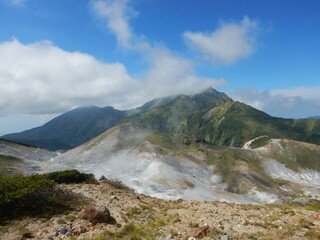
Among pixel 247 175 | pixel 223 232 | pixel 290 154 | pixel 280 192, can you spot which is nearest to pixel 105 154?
pixel 247 175

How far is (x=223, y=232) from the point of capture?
15.6 meters

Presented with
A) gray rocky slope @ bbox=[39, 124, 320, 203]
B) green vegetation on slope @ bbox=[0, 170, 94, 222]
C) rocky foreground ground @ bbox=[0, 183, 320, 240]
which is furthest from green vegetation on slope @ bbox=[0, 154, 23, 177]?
rocky foreground ground @ bbox=[0, 183, 320, 240]

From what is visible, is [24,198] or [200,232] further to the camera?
[24,198]

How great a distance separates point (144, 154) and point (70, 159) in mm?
45250

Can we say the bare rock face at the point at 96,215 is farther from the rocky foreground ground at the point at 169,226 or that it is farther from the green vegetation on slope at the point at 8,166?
the green vegetation on slope at the point at 8,166

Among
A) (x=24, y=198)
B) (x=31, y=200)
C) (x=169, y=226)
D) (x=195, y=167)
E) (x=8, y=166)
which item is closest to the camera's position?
(x=169, y=226)

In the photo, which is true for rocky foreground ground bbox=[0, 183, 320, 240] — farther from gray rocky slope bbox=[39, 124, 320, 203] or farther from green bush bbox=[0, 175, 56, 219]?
gray rocky slope bbox=[39, 124, 320, 203]

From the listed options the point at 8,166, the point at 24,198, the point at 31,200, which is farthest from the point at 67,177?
the point at 8,166

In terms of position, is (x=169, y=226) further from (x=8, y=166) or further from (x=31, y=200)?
(x=8, y=166)

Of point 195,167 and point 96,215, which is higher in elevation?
point 96,215

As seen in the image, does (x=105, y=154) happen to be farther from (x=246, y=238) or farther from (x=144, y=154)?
(x=246, y=238)

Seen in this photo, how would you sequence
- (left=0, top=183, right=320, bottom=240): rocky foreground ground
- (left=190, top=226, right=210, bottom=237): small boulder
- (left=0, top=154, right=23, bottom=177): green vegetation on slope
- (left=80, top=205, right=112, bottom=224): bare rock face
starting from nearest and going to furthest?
(left=190, top=226, right=210, bottom=237): small boulder
(left=0, top=183, right=320, bottom=240): rocky foreground ground
(left=80, top=205, right=112, bottom=224): bare rock face
(left=0, top=154, right=23, bottom=177): green vegetation on slope

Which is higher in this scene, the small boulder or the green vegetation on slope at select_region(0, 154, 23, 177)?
the small boulder

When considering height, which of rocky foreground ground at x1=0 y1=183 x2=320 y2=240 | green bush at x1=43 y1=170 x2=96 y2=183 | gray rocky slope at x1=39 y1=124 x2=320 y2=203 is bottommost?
gray rocky slope at x1=39 y1=124 x2=320 y2=203
